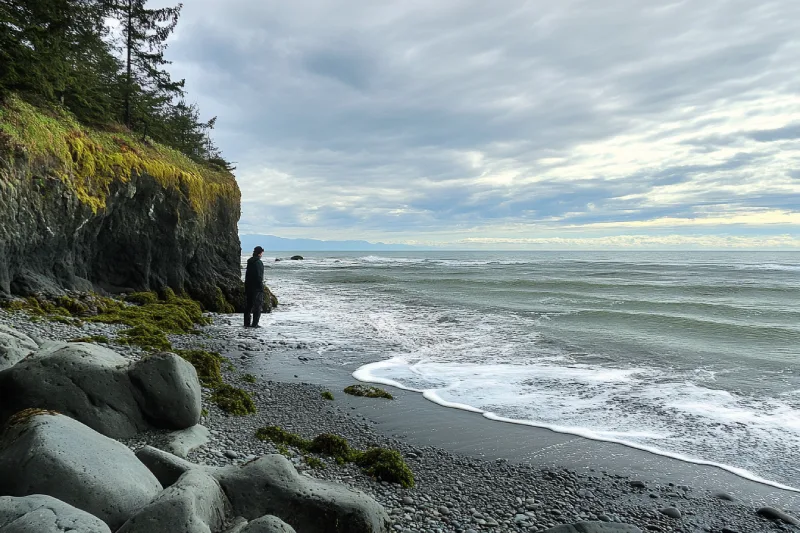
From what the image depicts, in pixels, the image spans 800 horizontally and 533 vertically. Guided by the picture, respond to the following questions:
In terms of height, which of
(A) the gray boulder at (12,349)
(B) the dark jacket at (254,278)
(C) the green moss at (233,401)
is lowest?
(C) the green moss at (233,401)

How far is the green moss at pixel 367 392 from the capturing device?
9656 millimetres

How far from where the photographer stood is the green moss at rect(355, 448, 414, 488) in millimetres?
5793

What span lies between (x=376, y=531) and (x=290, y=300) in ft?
77.0

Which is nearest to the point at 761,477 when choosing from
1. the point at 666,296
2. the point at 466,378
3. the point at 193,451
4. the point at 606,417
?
the point at 606,417

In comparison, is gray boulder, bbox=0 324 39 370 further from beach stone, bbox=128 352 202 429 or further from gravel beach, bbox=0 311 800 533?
gravel beach, bbox=0 311 800 533

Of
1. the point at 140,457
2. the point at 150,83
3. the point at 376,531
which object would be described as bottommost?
the point at 376,531

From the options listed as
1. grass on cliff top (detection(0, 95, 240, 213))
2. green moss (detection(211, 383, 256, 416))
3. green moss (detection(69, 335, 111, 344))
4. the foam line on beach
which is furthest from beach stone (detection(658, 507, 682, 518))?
grass on cliff top (detection(0, 95, 240, 213))

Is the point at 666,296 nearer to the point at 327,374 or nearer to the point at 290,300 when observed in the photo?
the point at 290,300

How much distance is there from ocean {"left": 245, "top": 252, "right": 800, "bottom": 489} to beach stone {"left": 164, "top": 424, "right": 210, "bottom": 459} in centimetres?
496

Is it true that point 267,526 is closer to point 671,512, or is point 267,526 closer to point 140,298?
point 671,512

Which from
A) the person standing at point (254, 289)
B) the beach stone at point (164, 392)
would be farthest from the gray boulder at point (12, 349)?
Result: the person standing at point (254, 289)

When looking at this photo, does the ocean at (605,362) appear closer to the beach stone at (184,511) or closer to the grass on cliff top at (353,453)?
the grass on cliff top at (353,453)

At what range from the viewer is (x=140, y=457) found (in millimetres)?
4297

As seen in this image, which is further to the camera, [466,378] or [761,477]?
[466,378]
